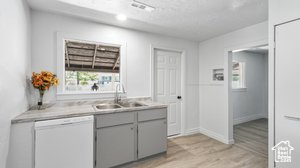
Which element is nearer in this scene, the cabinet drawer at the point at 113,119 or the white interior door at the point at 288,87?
the white interior door at the point at 288,87

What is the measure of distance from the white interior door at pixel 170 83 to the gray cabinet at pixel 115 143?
121 centimetres

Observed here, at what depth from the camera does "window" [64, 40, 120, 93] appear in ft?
7.98

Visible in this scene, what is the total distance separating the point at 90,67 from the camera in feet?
9.51

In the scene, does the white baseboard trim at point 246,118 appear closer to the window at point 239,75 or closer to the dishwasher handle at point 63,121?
the window at point 239,75

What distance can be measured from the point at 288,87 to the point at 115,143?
2385 mm

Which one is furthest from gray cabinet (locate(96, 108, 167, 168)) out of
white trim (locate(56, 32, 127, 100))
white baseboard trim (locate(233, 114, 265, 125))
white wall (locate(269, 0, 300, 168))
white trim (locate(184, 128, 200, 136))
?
white baseboard trim (locate(233, 114, 265, 125))

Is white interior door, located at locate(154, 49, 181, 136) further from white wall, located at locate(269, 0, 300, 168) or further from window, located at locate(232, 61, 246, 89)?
window, located at locate(232, 61, 246, 89)

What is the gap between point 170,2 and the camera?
181cm

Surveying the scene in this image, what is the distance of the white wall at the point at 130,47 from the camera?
2.07 metres

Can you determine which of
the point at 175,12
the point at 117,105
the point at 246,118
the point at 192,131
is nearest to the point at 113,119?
the point at 117,105

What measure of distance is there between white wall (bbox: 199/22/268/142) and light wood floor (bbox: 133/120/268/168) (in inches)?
12.8

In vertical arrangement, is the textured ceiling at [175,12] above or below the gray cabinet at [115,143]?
above

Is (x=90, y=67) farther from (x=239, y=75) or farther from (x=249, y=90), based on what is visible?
(x=249, y=90)

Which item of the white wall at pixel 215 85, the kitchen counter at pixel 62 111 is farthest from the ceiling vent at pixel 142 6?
the white wall at pixel 215 85
